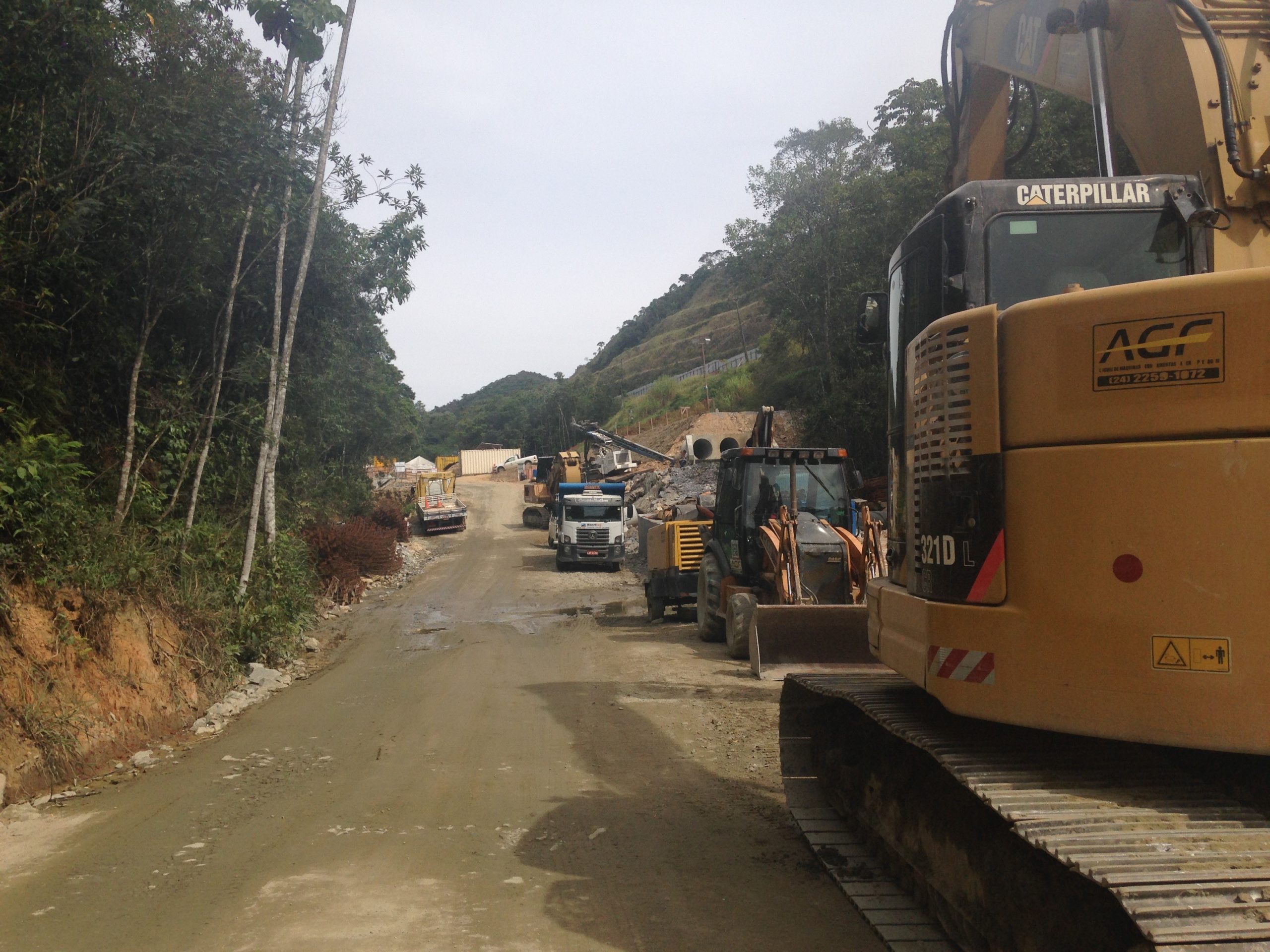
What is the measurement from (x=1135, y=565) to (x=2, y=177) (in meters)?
10.4

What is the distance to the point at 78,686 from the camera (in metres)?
8.17

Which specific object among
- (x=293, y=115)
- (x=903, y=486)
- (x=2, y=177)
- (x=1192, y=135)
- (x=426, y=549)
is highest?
(x=293, y=115)

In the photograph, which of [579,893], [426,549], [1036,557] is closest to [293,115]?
[579,893]

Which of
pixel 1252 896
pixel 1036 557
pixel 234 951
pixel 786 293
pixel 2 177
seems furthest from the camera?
pixel 786 293

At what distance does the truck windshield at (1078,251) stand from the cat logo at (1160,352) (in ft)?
3.47

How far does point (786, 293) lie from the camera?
3400 cm

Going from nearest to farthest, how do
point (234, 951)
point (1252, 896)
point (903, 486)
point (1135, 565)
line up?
point (1252, 896) → point (1135, 565) → point (903, 486) → point (234, 951)

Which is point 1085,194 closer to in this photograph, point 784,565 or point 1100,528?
point 1100,528

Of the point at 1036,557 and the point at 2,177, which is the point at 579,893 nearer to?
the point at 1036,557

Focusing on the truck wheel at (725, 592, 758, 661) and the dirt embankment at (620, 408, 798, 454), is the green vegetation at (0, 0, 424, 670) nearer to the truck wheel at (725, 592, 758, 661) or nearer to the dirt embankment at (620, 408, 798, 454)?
the truck wheel at (725, 592, 758, 661)

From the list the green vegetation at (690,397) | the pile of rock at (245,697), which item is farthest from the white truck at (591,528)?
the green vegetation at (690,397)

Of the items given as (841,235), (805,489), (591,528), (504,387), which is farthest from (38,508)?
(504,387)

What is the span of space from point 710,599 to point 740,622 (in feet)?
5.02

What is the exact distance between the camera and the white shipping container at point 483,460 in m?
90.7
